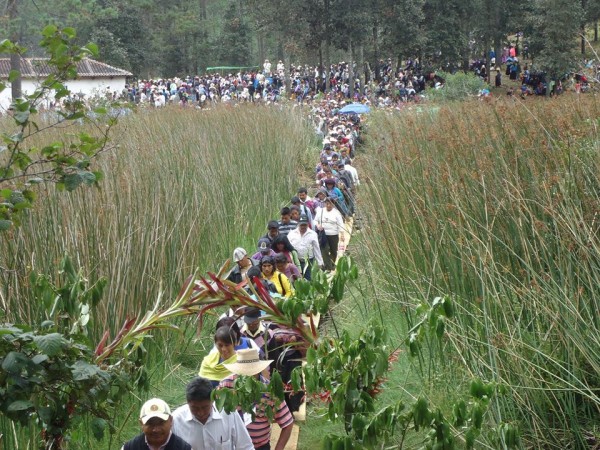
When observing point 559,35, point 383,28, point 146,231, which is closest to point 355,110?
point 559,35

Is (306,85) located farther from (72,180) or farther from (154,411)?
(72,180)

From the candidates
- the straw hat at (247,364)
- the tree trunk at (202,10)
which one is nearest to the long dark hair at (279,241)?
the straw hat at (247,364)

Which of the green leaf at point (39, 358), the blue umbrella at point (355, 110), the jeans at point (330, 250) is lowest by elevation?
the jeans at point (330, 250)

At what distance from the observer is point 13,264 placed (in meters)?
6.41

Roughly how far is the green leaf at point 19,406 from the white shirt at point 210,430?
2040mm

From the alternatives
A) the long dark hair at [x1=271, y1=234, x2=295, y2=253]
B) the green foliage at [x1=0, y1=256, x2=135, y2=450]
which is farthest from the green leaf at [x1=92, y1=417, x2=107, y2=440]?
the long dark hair at [x1=271, y1=234, x2=295, y2=253]

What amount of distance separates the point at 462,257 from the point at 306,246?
462 cm

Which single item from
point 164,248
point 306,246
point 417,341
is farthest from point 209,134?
point 417,341

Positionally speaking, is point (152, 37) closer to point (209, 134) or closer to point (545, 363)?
point (209, 134)

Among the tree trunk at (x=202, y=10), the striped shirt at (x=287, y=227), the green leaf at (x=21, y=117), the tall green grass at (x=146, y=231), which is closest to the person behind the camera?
the green leaf at (x=21, y=117)

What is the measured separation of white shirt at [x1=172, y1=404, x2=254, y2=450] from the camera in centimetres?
490

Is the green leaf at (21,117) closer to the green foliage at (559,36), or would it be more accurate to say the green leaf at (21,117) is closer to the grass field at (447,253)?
the grass field at (447,253)

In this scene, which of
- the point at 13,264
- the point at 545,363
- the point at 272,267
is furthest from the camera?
the point at 272,267

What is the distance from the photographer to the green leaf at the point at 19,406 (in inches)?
114
